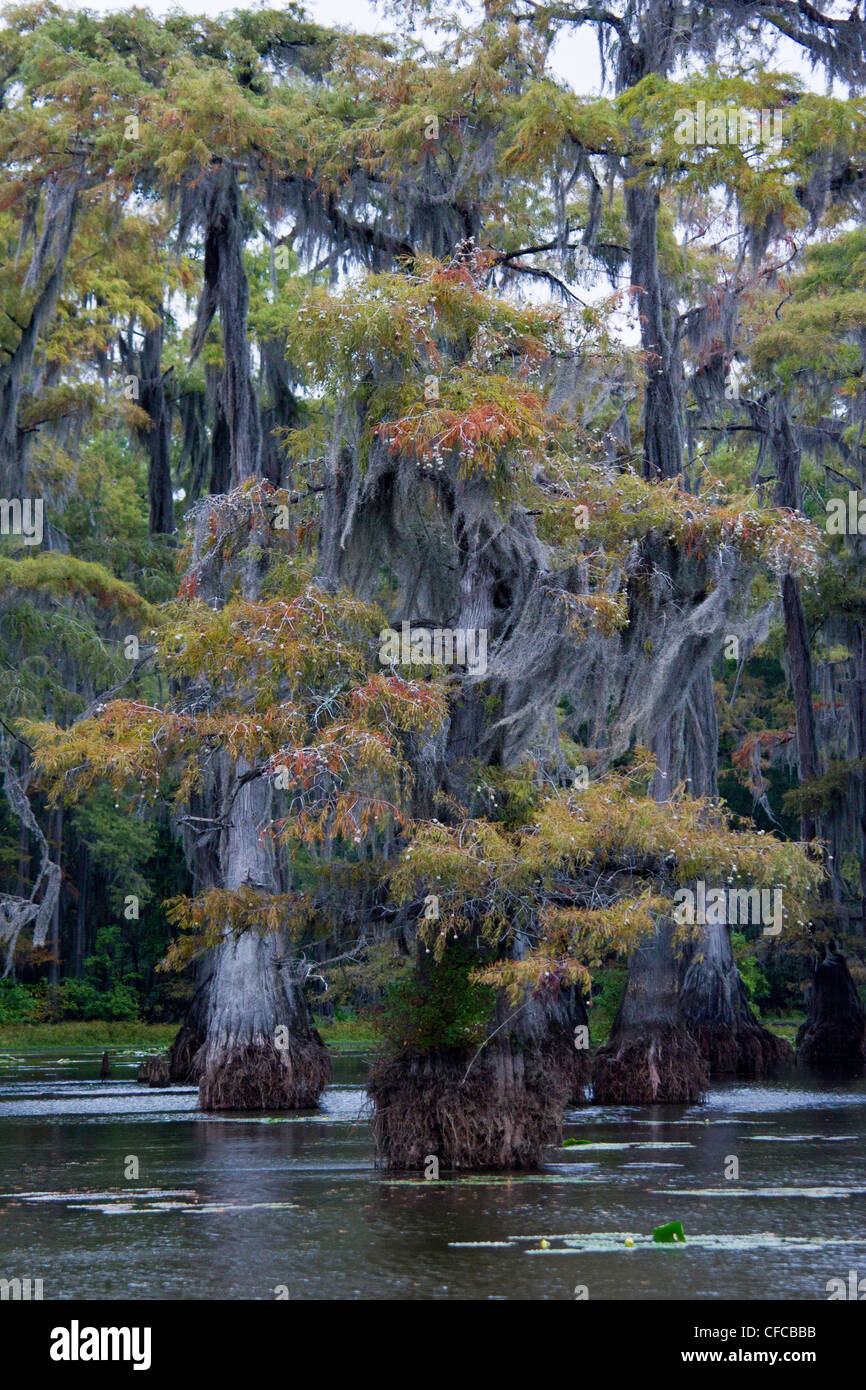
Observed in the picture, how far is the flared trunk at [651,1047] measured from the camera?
2139 cm

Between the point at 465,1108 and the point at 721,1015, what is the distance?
15.0 metres

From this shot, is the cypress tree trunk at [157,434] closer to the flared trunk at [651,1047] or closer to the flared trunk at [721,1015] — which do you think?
the flared trunk at [721,1015]

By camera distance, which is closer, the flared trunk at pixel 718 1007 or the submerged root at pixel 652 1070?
the submerged root at pixel 652 1070

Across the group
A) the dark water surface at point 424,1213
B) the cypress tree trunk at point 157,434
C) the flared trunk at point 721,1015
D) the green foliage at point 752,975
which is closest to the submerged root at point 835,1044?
the flared trunk at point 721,1015

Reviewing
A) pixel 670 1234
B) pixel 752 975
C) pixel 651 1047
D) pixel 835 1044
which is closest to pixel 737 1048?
pixel 835 1044

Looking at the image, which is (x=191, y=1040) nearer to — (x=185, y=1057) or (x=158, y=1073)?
(x=185, y=1057)

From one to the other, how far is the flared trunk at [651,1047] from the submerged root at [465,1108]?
26.4 feet

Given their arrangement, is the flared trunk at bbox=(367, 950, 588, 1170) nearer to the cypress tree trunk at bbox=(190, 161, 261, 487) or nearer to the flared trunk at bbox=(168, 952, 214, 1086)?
the cypress tree trunk at bbox=(190, 161, 261, 487)

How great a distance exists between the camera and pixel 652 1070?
70.1 ft

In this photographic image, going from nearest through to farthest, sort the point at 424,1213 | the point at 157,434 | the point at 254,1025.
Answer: the point at 424,1213 → the point at 254,1025 → the point at 157,434

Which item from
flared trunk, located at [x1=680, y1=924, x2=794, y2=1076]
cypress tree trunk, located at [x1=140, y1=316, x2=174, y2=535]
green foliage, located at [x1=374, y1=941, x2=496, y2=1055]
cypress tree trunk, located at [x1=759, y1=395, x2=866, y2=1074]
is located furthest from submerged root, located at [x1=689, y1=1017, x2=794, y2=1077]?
green foliage, located at [x1=374, y1=941, x2=496, y2=1055]

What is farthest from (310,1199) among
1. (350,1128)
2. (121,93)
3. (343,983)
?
(121,93)

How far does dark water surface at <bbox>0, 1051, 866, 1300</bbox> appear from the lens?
848 centimetres

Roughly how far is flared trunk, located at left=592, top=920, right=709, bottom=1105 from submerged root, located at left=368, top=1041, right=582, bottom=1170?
8.06 metres
